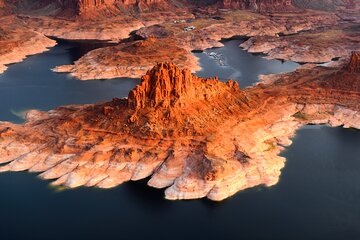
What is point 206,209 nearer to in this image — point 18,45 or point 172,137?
point 172,137

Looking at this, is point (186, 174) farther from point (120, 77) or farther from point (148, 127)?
point (120, 77)

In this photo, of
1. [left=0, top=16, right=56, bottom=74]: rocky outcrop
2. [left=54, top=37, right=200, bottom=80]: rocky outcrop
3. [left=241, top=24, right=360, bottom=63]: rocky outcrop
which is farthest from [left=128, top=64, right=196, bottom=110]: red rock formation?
[left=241, top=24, right=360, bottom=63]: rocky outcrop

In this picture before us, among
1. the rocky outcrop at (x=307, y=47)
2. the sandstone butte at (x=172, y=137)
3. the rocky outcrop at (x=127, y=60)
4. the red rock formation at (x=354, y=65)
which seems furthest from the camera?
the rocky outcrop at (x=307, y=47)

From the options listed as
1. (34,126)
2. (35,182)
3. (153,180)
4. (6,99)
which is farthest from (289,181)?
(6,99)

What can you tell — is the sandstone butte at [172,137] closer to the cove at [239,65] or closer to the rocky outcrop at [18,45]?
the cove at [239,65]

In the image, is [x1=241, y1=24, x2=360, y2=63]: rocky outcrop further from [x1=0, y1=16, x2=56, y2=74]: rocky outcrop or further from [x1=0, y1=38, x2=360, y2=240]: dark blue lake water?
[x1=0, y1=16, x2=56, y2=74]: rocky outcrop

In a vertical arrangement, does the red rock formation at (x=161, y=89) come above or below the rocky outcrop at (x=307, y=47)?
above

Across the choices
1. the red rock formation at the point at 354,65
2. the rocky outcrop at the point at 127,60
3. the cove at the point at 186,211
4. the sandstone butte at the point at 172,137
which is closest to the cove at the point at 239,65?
the rocky outcrop at the point at 127,60
